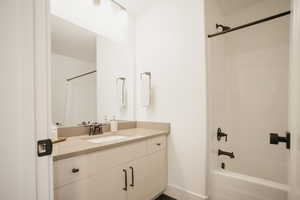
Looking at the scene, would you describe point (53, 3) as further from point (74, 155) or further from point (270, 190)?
point (270, 190)

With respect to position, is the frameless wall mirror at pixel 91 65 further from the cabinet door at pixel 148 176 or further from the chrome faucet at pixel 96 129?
the cabinet door at pixel 148 176

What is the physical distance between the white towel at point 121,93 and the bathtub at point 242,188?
135cm

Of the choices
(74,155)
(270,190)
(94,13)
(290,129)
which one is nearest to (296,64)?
(290,129)

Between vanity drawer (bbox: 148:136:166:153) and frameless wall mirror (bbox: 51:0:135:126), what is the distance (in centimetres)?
57

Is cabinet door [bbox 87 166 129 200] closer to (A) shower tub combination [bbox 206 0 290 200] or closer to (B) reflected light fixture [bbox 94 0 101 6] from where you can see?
(A) shower tub combination [bbox 206 0 290 200]

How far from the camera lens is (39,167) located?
2.10 ft

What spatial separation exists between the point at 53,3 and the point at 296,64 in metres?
1.95

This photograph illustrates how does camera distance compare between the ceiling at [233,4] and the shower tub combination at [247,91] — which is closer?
the shower tub combination at [247,91]

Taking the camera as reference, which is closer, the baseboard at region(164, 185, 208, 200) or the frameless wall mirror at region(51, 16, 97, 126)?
the frameless wall mirror at region(51, 16, 97, 126)

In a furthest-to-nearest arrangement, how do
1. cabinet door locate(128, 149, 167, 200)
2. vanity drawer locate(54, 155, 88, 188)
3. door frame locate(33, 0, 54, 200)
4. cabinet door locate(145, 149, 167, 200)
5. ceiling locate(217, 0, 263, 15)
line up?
ceiling locate(217, 0, 263, 15), cabinet door locate(145, 149, 167, 200), cabinet door locate(128, 149, 167, 200), vanity drawer locate(54, 155, 88, 188), door frame locate(33, 0, 54, 200)

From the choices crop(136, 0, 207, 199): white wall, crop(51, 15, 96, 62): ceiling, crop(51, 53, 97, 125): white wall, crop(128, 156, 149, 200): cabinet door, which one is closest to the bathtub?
crop(136, 0, 207, 199): white wall

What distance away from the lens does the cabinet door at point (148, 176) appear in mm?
1438

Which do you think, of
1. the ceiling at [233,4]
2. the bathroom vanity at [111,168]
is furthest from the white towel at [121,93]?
the ceiling at [233,4]

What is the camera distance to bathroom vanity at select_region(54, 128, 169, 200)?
3.19 feet
